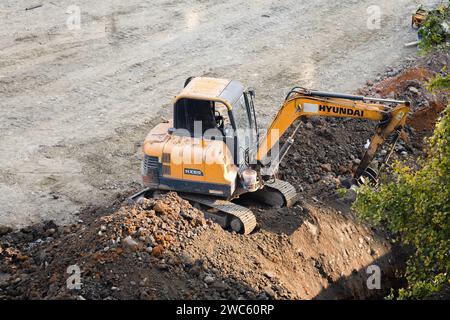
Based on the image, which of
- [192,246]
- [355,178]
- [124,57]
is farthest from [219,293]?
[124,57]

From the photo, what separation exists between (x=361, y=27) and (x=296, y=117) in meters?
12.7

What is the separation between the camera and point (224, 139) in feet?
46.4

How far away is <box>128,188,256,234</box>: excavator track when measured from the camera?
559 inches

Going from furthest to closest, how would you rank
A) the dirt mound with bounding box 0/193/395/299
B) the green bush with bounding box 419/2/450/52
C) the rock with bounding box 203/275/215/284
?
the green bush with bounding box 419/2/450/52, the rock with bounding box 203/275/215/284, the dirt mound with bounding box 0/193/395/299

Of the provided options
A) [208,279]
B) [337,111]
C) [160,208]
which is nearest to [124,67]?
[337,111]

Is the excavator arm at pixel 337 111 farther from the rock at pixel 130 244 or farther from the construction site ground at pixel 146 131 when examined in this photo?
the rock at pixel 130 244

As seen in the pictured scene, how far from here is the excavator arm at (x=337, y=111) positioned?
14.2 metres

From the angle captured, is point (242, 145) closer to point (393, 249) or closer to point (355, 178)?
point (355, 178)

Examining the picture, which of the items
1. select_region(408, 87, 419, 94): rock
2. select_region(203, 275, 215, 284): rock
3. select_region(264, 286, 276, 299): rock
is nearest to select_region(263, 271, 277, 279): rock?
select_region(264, 286, 276, 299): rock

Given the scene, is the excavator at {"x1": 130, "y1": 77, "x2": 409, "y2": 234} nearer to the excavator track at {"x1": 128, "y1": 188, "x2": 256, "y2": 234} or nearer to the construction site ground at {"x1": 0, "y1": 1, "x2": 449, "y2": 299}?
the excavator track at {"x1": 128, "y1": 188, "x2": 256, "y2": 234}

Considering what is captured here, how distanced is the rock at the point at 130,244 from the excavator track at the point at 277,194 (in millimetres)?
3592

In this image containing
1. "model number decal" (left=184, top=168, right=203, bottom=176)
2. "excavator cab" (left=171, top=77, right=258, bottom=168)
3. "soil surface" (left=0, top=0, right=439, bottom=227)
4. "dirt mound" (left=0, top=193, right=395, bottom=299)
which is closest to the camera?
"dirt mound" (left=0, top=193, right=395, bottom=299)

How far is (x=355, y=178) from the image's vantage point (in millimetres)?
15531

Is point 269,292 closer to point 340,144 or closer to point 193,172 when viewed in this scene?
point 193,172
